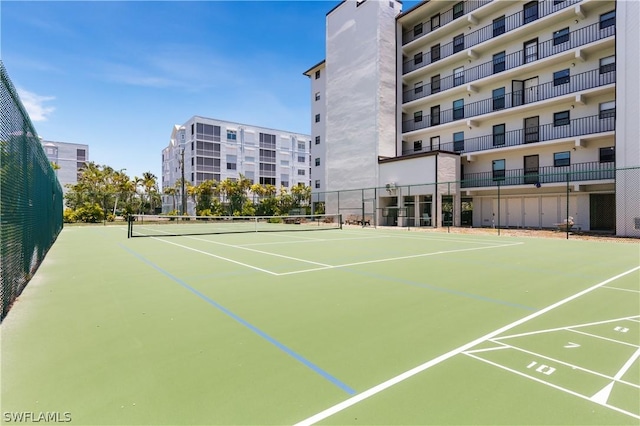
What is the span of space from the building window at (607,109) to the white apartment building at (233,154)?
5409 cm

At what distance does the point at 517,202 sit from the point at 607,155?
668cm

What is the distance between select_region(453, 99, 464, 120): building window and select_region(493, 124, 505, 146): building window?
11.5ft

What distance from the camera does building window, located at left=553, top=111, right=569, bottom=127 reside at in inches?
1035

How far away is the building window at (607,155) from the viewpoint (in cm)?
2378

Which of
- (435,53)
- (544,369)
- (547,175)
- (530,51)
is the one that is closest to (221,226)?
(547,175)

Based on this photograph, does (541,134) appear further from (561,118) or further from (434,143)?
(434,143)

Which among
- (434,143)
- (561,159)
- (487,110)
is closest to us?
(561,159)

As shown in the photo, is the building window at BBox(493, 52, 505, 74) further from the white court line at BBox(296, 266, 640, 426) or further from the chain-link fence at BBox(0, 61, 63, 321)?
the chain-link fence at BBox(0, 61, 63, 321)

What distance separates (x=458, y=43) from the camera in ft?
109

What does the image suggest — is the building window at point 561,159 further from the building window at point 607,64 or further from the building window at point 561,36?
the building window at point 561,36

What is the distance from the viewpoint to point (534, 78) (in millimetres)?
28312

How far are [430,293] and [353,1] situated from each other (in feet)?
128

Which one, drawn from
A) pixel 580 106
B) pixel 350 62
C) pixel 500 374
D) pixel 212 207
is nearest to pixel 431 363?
pixel 500 374

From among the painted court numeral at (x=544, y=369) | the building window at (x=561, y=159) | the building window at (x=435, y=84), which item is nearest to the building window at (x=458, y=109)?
the building window at (x=435, y=84)
